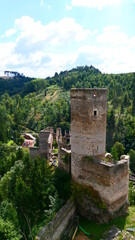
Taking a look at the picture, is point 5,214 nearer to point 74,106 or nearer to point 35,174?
point 35,174

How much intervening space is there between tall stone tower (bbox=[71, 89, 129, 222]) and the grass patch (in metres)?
0.50

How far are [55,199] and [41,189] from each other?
6.67ft

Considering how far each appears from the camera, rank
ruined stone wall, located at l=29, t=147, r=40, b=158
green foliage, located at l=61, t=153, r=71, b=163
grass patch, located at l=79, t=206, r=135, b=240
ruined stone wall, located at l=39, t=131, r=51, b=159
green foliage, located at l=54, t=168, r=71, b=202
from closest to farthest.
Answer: grass patch, located at l=79, t=206, r=135, b=240 → green foliage, located at l=54, t=168, r=71, b=202 → green foliage, located at l=61, t=153, r=71, b=163 → ruined stone wall, located at l=39, t=131, r=51, b=159 → ruined stone wall, located at l=29, t=147, r=40, b=158

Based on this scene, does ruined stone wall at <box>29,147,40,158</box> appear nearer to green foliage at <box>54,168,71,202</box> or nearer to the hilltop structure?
green foliage at <box>54,168,71,202</box>

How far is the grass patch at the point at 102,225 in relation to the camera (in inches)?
703

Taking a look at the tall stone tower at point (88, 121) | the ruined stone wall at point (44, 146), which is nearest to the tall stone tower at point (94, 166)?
the tall stone tower at point (88, 121)

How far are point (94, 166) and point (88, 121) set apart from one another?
14.0 ft

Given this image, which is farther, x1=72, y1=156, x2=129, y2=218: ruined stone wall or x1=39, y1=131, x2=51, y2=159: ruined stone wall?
x1=39, y1=131, x2=51, y2=159: ruined stone wall

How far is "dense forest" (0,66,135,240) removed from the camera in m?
19.3

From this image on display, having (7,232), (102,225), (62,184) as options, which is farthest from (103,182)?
(7,232)

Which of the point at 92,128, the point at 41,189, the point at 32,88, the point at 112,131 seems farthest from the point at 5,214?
the point at 32,88

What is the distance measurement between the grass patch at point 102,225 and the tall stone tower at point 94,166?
495 mm

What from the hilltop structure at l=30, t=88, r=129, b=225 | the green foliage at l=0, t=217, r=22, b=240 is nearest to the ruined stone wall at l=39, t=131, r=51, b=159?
the hilltop structure at l=30, t=88, r=129, b=225

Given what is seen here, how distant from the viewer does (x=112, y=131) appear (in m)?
73.8
